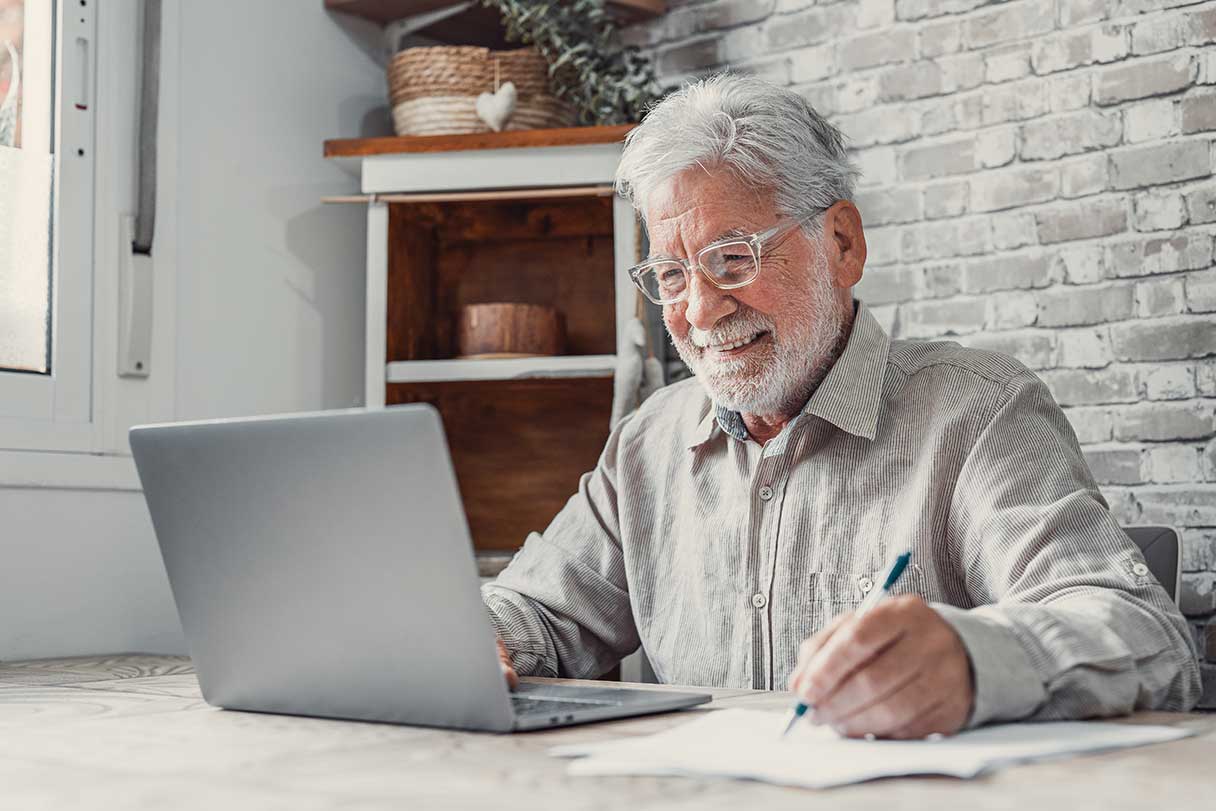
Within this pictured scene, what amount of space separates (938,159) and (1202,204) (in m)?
0.51

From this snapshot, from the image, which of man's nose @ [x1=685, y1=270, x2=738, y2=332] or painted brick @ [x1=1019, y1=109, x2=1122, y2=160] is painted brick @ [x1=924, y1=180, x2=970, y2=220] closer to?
painted brick @ [x1=1019, y1=109, x2=1122, y2=160]

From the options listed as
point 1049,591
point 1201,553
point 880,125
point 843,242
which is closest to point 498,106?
point 880,125

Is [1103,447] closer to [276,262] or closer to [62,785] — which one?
[276,262]

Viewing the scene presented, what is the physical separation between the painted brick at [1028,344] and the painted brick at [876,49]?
1.98 ft

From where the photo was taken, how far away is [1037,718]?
106 centimetres

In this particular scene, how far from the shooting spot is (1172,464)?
2.28 metres

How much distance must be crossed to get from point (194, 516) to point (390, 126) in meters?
2.02

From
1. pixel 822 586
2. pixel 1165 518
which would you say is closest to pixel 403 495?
pixel 822 586

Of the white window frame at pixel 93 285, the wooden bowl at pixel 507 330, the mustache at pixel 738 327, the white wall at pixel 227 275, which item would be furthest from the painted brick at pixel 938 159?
the white window frame at pixel 93 285

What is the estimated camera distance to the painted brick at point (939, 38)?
255 cm

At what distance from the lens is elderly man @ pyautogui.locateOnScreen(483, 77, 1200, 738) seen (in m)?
1.50

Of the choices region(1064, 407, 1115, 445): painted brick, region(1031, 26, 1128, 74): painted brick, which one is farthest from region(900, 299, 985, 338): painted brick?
region(1031, 26, 1128, 74): painted brick

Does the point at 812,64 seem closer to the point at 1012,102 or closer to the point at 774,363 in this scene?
the point at 1012,102

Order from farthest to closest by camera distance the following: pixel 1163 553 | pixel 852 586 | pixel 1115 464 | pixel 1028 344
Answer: pixel 1028 344
pixel 1115 464
pixel 1163 553
pixel 852 586
